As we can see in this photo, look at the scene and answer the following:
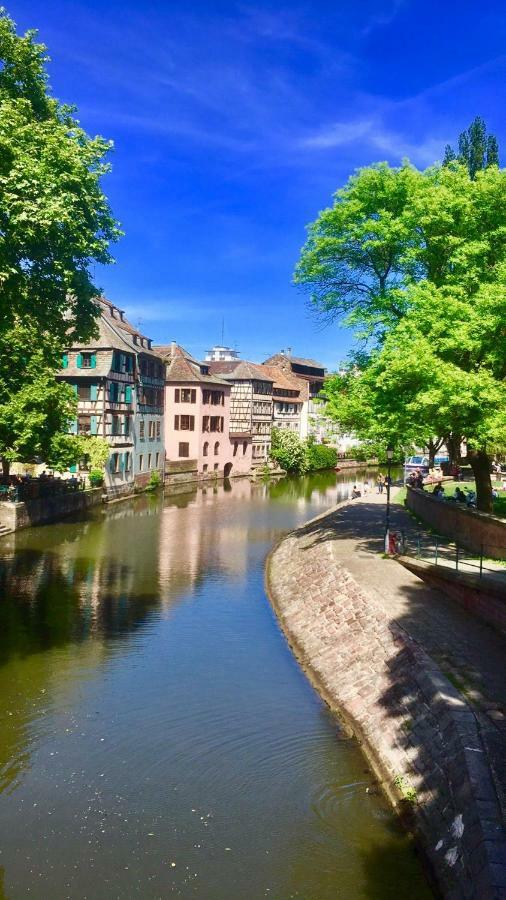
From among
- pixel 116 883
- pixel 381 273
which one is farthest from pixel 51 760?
pixel 381 273

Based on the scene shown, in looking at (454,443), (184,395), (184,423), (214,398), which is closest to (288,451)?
(214,398)

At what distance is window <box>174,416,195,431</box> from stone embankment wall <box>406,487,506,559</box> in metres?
38.9

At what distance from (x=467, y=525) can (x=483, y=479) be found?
7.64ft

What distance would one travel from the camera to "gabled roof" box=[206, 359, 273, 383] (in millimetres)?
88500

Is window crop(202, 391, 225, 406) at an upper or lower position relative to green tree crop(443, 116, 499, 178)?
lower

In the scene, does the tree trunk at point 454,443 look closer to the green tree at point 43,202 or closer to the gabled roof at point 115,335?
the green tree at point 43,202

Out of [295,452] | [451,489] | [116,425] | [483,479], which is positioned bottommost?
[451,489]

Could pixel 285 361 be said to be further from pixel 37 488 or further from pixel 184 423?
pixel 37 488

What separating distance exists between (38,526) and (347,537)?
20.3 meters

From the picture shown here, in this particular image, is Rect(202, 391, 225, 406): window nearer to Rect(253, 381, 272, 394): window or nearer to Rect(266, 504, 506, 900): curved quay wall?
Rect(253, 381, 272, 394): window

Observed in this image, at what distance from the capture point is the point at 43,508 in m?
44.3

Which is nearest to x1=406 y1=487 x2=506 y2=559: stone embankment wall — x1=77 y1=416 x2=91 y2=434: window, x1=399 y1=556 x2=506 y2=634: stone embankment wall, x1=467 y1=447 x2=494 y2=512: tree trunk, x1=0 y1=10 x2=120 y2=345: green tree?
x1=467 y1=447 x2=494 y2=512: tree trunk

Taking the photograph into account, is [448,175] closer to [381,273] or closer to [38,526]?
[381,273]

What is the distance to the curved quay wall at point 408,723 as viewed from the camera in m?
10.7
